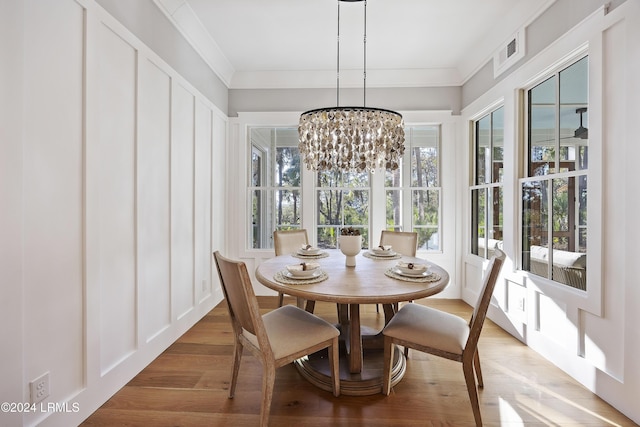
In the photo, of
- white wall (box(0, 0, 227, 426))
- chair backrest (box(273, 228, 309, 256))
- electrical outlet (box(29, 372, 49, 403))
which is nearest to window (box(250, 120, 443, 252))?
chair backrest (box(273, 228, 309, 256))

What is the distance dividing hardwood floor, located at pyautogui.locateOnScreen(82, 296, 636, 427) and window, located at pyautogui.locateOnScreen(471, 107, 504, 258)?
1176mm

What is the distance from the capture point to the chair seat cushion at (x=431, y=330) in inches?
61.4

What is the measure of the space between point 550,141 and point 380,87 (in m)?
1.94

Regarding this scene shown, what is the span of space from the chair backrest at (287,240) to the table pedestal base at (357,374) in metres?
1.15

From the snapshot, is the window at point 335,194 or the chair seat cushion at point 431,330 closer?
the chair seat cushion at point 431,330

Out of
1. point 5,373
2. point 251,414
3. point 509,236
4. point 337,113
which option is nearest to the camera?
point 5,373

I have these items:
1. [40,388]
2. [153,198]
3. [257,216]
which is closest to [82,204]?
[153,198]

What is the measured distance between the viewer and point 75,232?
4.90ft

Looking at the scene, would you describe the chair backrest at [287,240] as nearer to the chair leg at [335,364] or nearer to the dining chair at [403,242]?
the dining chair at [403,242]

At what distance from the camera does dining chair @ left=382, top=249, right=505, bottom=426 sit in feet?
4.85

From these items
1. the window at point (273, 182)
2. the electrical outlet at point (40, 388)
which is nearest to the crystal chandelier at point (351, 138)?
the window at point (273, 182)

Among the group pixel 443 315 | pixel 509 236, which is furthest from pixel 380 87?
pixel 443 315

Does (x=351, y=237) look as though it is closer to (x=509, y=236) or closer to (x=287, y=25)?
(x=509, y=236)

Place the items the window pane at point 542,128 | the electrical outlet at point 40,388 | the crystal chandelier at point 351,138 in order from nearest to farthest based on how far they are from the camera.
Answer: the electrical outlet at point 40,388, the crystal chandelier at point 351,138, the window pane at point 542,128
